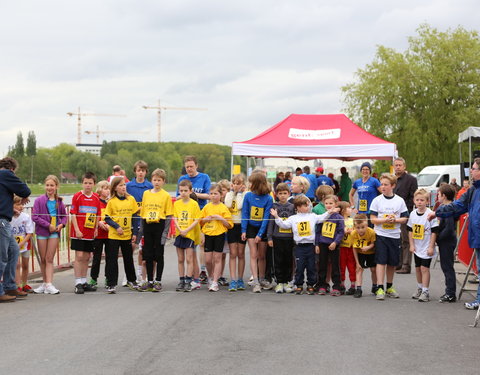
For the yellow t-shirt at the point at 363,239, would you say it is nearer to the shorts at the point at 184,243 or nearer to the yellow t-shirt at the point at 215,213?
the yellow t-shirt at the point at 215,213

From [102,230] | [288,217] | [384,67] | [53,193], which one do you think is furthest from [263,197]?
[384,67]

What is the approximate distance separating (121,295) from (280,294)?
2.37 m

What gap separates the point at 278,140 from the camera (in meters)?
16.3

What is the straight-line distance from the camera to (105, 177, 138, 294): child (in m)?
10.1

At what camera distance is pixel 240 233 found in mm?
10516

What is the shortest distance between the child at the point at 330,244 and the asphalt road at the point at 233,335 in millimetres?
400

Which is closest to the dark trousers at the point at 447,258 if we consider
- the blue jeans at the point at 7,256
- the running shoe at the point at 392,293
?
the running shoe at the point at 392,293

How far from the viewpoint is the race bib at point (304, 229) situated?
1003cm

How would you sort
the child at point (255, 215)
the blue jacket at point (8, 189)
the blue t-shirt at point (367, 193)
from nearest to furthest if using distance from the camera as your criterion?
the blue jacket at point (8, 189), the child at point (255, 215), the blue t-shirt at point (367, 193)

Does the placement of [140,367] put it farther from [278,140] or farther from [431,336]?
[278,140]

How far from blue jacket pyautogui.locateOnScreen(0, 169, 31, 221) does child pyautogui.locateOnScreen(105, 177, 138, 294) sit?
4.60 ft

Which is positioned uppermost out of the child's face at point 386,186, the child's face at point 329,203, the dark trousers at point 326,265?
the child's face at point 386,186

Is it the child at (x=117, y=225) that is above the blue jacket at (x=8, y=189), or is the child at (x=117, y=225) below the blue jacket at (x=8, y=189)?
below

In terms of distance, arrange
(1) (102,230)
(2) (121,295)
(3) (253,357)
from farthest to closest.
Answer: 1. (1) (102,230)
2. (2) (121,295)
3. (3) (253,357)
